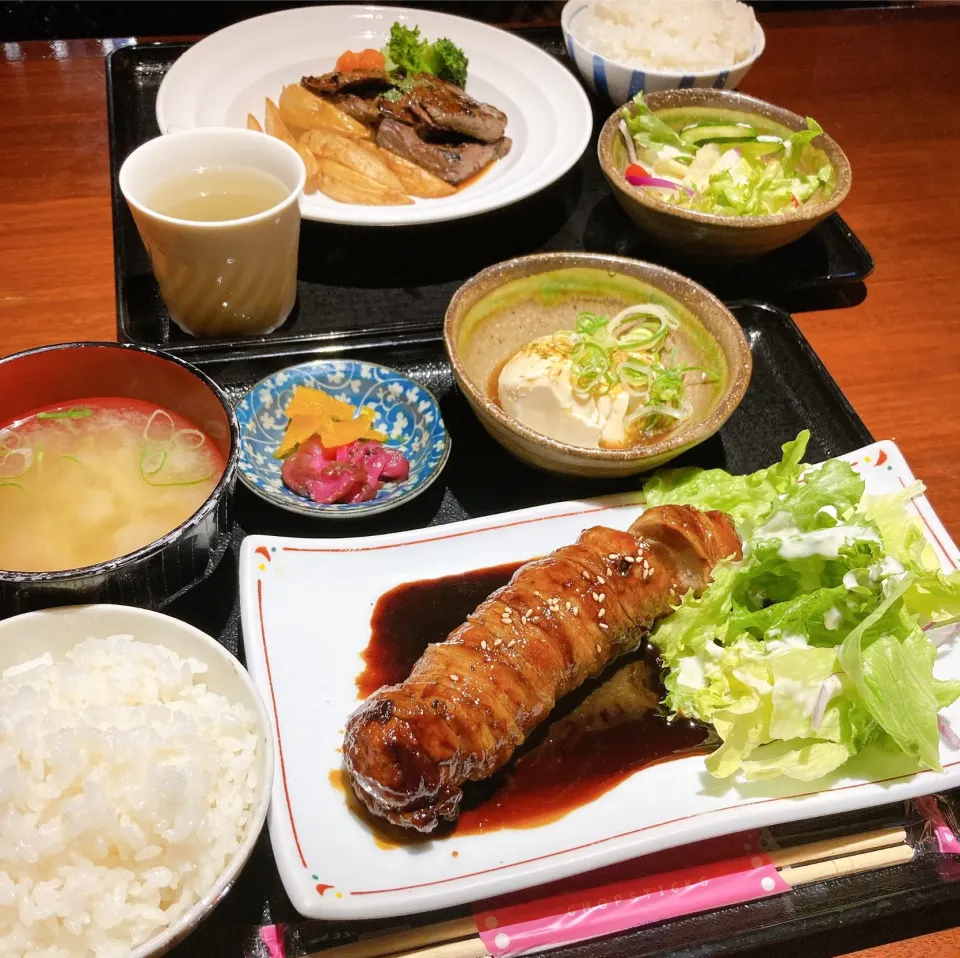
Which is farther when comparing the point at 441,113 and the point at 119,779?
the point at 441,113

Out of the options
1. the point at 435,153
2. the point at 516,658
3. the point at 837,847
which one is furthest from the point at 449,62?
the point at 837,847

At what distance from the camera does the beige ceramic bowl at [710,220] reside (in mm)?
2844

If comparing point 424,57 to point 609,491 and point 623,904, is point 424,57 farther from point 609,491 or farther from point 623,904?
point 623,904

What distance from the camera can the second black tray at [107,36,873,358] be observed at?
2684 millimetres

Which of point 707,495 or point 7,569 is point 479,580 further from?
point 7,569

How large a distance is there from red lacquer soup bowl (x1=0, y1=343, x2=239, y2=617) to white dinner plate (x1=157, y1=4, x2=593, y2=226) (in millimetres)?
1132

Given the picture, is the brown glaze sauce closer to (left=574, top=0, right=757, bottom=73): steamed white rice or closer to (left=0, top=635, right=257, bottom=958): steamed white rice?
(left=574, top=0, right=757, bottom=73): steamed white rice

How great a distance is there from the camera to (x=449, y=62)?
3.65 meters

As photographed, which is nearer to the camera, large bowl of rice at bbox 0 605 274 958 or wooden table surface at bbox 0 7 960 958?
large bowl of rice at bbox 0 605 274 958

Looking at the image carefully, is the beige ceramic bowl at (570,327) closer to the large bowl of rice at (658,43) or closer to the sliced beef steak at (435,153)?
the sliced beef steak at (435,153)

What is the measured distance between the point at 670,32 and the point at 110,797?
13.0ft

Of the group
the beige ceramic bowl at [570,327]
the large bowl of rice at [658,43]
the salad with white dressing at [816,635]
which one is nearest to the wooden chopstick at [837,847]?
the salad with white dressing at [816,635]

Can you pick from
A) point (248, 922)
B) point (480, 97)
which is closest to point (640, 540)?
point (248, 922)

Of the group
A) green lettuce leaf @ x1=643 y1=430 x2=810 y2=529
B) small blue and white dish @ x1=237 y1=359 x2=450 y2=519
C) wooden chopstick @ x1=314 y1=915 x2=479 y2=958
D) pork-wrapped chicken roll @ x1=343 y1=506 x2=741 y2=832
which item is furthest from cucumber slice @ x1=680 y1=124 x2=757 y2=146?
wooden chopstick @ x1=314 y1=915 x2=479 y2=958
